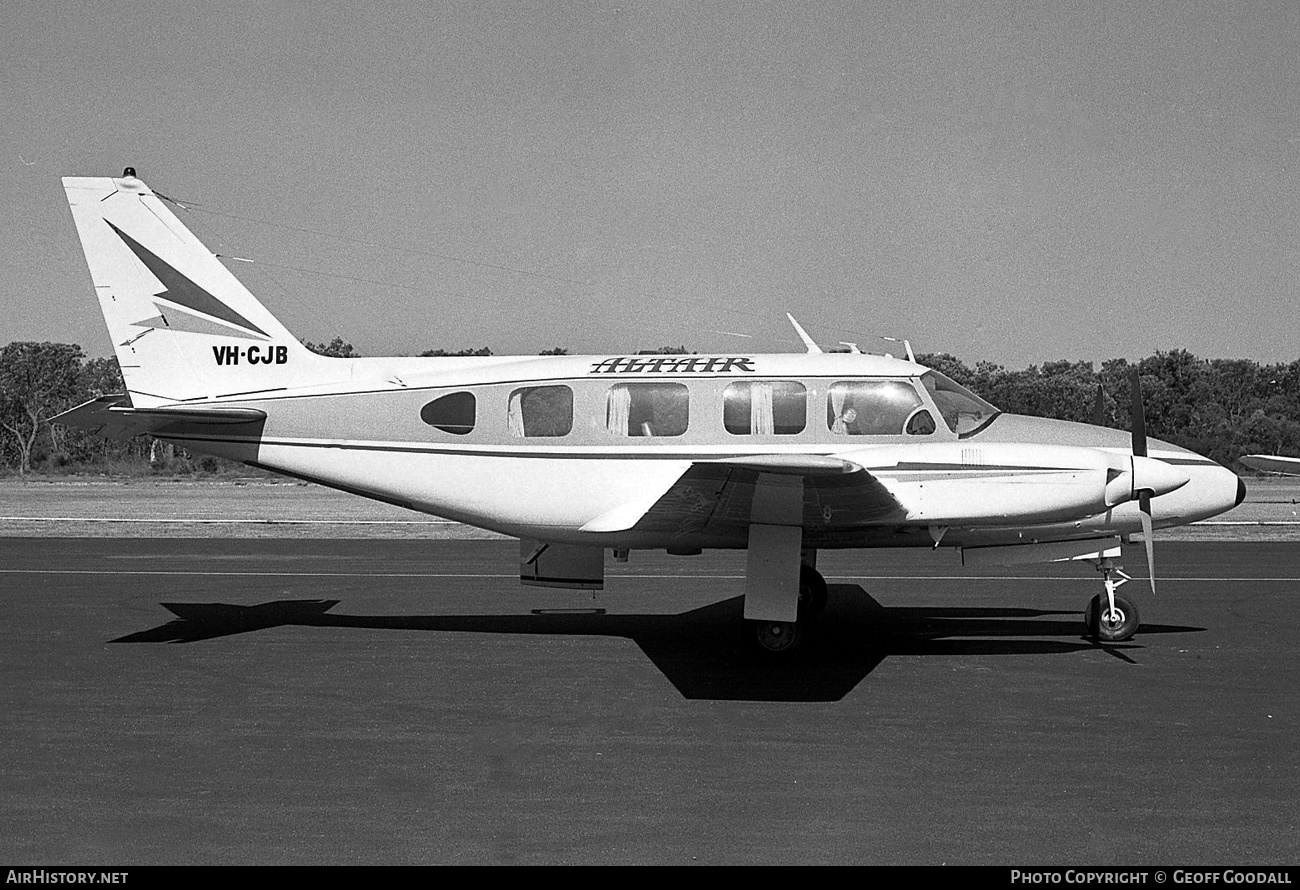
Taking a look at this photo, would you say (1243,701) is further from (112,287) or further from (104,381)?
(104,381)

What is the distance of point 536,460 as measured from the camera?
452 inches

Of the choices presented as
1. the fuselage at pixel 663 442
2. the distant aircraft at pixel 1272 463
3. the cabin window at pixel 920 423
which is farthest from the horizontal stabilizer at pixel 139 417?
the distant aircraft at pixel 1272 463

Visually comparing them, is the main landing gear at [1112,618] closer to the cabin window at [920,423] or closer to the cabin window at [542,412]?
the cabin window at [920,423]

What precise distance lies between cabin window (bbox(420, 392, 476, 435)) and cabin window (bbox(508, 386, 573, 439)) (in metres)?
0.44

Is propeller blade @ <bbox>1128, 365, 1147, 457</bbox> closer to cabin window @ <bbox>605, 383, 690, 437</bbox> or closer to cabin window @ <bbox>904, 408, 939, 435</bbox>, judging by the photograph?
cabin window @ <bbox>904, 408, 939, 435</bbox>

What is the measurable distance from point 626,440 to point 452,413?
182cm

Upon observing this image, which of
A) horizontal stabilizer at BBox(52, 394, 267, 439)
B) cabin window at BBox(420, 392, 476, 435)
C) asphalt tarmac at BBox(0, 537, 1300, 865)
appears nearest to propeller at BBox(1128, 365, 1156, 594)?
asphalt tarmac at BBox(0, 537, 1300, 865)

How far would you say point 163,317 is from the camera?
1248cm

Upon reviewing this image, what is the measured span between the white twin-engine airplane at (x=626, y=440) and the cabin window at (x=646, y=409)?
0.02 m

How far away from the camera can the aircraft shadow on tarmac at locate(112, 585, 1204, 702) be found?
9.89 meters

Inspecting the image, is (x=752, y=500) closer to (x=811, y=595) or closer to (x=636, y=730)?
(x=811, y=595)

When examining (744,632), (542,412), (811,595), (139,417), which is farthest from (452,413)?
(811,595)

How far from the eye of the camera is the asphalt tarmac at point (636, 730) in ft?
19.2
